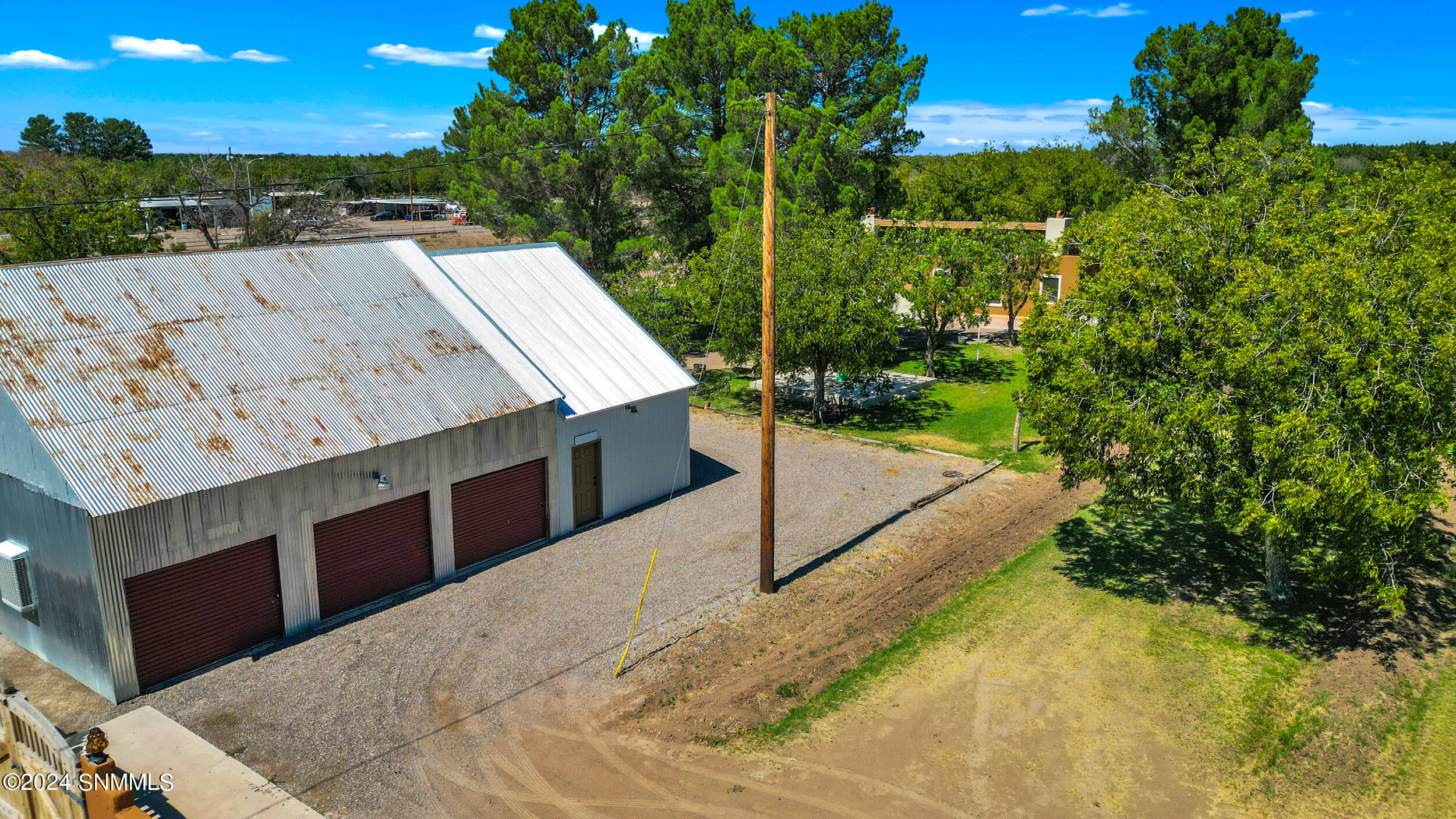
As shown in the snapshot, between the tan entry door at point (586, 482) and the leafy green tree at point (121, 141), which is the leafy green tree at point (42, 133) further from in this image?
the tan entry door at point (586, 482)

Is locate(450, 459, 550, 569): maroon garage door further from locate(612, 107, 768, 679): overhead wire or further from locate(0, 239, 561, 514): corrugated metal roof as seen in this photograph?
locate(612, 107, 768, 679): overhead wire

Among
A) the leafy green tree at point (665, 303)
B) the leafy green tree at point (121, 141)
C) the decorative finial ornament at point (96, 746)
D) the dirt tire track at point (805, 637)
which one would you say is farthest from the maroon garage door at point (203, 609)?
the leafy green tree at point (121, 141)

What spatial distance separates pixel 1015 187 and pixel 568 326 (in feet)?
150

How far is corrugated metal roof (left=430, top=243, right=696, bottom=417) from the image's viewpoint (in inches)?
773

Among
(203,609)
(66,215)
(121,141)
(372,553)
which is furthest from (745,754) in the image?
(121,141)

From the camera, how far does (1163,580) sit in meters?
17.2

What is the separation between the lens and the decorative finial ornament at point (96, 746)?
9.45m

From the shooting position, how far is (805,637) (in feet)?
49.3

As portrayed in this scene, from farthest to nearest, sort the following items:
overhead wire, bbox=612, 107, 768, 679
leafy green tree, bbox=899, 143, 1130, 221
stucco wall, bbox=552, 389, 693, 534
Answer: leafy green tree, bbox=899, 143, 1130, 221 < stucco wall, bbox=552, 389, 693, 534 < overhead wire, bbox=612, 107, 768, 679

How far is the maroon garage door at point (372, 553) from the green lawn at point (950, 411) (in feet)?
46.8

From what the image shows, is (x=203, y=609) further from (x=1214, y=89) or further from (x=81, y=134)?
(x=81, y=134)

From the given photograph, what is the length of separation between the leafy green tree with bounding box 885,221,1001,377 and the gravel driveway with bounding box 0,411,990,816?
12698mm

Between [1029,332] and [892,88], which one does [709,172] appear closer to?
[892,88]

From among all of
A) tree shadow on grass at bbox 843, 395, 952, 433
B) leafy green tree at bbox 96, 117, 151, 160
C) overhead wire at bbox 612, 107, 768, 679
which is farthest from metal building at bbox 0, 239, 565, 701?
leafy green tree at bbox 96, 117, 151, 160
